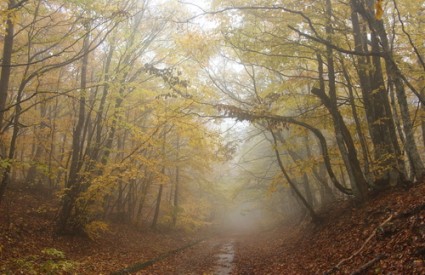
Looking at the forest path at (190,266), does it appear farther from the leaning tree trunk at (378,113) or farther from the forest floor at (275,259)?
the leaning tree trunk at (378,113)

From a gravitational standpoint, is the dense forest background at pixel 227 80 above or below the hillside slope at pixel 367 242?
above

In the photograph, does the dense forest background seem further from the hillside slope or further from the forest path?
the forest path

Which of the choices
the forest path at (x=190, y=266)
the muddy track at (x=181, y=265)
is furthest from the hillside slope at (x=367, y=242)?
the muddy track at (x=181, y=265)

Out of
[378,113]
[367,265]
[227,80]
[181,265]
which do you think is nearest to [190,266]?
[181,265]

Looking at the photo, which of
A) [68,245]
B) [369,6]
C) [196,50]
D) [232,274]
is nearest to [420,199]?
[369,6]

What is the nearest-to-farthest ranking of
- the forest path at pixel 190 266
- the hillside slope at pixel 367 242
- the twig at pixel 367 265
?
1. the hillside slope at pixel 367 242
2. the twig at pixel 367 265
3. the forest path at pixel 190 266

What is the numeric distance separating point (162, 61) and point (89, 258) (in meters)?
10.8

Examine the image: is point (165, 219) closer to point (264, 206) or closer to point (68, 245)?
point (68, 245)

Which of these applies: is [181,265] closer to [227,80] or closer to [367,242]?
[367,242]

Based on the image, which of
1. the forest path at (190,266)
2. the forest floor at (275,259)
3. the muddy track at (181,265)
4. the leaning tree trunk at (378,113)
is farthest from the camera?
the forest path at (190,266)

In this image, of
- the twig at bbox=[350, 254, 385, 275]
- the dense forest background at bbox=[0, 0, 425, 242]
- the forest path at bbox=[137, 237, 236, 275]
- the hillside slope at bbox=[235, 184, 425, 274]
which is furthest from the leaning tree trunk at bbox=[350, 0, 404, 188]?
the forest path at bbox=[137, 237, 236, 275]

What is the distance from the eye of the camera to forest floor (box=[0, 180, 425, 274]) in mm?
6648

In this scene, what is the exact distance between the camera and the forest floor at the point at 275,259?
21.8ft

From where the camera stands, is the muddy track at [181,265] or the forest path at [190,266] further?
the forest path at [190,266]
